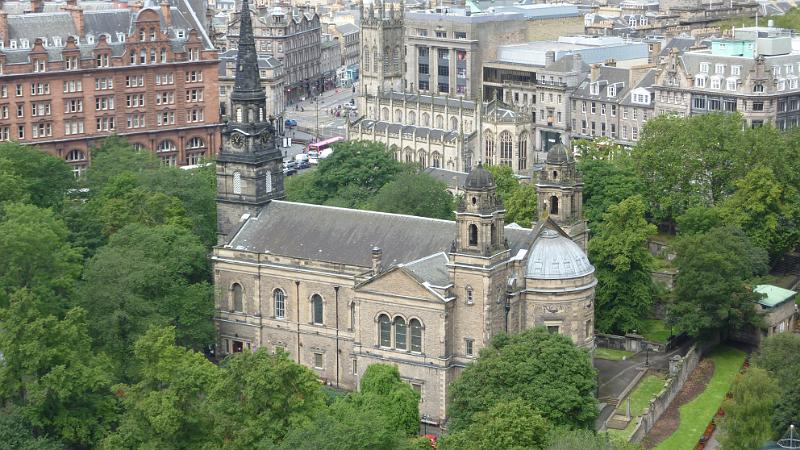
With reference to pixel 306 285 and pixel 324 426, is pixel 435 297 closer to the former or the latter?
pixel 306 285

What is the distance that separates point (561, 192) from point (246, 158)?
25.9 meters

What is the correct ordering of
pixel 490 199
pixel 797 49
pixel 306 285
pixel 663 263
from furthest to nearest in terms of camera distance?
1. pixel 797 49
2. pixel 663 263
3. pixel 306 285
4. pixel 490 199

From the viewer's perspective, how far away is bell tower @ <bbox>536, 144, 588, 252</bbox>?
120062mm

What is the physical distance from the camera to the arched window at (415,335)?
114 metres

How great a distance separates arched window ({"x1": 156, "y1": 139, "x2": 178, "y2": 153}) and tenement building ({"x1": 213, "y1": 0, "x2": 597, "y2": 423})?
2469 inches

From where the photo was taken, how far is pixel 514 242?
11612 centimetres

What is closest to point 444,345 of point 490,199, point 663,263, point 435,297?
point 435,297

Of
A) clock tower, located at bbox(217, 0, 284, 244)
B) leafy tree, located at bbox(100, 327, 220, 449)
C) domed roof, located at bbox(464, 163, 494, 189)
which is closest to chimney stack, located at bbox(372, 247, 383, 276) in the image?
domed roof, located at bbox(464, 163, 494, 189)

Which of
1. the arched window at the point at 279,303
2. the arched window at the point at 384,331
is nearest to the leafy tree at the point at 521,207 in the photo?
the arched window at the point at 279,303

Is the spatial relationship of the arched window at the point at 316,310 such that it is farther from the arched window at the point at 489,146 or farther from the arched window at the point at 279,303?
the arched window at the point at 489,146

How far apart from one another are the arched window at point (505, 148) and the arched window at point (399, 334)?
84183mm

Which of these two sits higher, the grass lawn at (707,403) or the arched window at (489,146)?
the arched window at (489,146)

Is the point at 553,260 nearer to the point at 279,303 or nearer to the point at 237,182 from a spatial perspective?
the point at 279,303

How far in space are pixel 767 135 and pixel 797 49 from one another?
4951 cm
